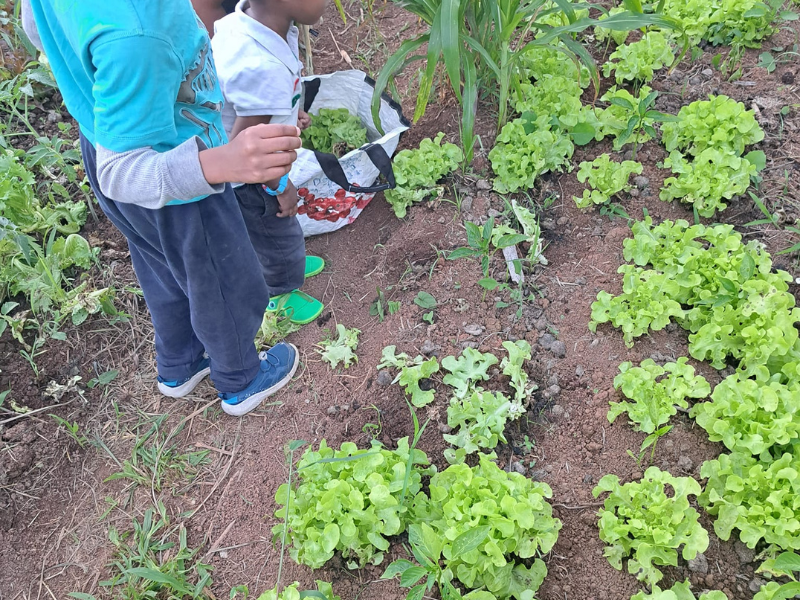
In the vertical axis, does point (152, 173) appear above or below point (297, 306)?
above

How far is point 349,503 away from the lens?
1.69 m

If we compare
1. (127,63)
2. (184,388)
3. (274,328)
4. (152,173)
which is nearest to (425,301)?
(274,328)

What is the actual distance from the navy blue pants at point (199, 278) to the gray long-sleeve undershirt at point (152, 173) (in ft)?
0.53

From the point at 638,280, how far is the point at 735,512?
33.2 inches

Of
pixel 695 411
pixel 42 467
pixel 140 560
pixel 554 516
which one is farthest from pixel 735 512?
pixel 42 467

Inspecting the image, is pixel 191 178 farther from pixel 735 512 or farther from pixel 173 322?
pixel 735 512

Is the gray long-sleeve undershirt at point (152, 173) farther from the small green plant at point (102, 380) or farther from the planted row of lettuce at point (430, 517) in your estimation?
the small green plant at point (102, 380)

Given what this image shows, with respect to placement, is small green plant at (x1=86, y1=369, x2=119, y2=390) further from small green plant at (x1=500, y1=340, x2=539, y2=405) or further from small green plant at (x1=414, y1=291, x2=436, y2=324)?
small green plant at (x1=500, y1=340, x2=539, y2=405)

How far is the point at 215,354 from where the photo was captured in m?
2.01

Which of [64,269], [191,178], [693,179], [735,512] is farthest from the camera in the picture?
[64,269]

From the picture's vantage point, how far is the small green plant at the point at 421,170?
2668 mm

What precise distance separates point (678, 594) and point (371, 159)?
1874mm

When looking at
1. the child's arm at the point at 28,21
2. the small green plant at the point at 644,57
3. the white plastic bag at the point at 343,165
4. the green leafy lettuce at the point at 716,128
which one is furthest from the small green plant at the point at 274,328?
the small green plant at the point at 644,57

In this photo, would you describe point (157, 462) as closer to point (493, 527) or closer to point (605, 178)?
point (493, 527)
